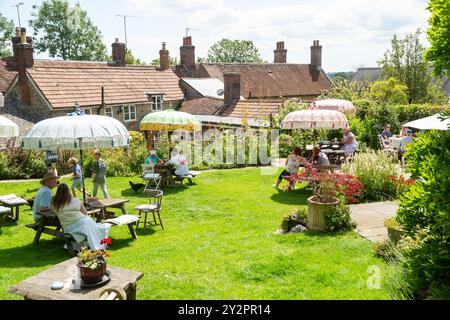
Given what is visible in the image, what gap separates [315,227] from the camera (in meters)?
9.28

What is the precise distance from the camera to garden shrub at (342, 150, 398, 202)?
12.0 m

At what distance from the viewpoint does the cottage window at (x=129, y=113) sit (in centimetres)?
3155

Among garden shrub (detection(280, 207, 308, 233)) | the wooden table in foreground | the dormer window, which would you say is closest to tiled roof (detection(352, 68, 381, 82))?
the dormer window

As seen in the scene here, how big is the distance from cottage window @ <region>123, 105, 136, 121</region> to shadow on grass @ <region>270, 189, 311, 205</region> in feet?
65.4

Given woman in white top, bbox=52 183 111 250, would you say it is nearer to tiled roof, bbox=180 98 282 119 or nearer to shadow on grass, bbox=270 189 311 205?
shadow on grass, bbox=270 189 311 205

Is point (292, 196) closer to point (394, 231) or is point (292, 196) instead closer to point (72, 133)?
point (394, 231)

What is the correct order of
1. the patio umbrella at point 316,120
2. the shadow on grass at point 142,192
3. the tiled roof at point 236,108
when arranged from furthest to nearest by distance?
the tiled roof at point 236,108 < the shadow on grass at point 142,192 < the patio umbrella at point 316,120

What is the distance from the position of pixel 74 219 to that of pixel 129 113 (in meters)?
24.4

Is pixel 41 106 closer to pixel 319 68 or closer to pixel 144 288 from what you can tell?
pixel 144 288

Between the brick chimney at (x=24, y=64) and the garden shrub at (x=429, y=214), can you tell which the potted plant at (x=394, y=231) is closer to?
the garden shrub at (x=429, y=214)

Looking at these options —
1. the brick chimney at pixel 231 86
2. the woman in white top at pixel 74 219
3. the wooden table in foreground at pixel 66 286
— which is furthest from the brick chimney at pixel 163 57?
the wooden table in foreground at pixel 66 286

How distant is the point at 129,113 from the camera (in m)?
31.9

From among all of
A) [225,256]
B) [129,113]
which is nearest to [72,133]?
[225,256]

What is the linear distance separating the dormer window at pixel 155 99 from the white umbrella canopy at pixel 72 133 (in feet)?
78.8
